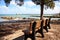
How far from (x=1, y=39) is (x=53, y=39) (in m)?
3.20

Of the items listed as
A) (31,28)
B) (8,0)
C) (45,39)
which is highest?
(8,0)

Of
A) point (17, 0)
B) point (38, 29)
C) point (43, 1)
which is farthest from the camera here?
point (43, 1)

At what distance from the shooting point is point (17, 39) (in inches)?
460

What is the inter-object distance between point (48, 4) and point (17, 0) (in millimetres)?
5123

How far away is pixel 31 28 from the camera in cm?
1066

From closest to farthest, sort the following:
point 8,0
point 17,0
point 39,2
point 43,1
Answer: point 8,0, point 17,0, point 43,1, point 39,2

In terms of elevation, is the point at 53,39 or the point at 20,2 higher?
the point at 20,2

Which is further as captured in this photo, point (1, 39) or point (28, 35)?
point (1, 39)

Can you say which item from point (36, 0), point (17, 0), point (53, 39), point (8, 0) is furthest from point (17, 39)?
point (36, 0)

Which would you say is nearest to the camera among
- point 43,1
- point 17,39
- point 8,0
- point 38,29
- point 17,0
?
point 17,39

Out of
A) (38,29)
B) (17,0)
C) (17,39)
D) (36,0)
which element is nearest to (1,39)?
(17,39)

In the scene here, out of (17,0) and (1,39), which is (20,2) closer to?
(17,0)

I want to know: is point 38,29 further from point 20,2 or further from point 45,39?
point 20,2

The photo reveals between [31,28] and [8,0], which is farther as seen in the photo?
[8,0]
